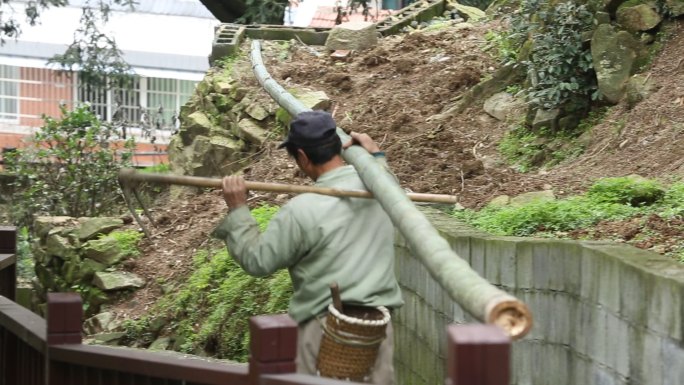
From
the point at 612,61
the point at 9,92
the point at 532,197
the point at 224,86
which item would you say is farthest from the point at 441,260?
the point at 9,92

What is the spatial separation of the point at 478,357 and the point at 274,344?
3.48 feet

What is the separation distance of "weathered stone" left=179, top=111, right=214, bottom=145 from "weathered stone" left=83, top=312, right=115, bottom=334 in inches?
103

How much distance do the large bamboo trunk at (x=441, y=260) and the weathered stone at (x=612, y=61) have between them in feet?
14.8

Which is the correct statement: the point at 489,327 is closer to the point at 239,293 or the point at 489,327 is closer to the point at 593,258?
the point at 593,258

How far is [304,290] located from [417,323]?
268cm

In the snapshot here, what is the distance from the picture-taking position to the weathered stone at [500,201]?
8.55 m

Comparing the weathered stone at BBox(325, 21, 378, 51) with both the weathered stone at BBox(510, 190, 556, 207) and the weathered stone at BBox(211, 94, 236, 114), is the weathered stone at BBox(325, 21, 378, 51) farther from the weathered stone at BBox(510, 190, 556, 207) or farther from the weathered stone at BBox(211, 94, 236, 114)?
the weathered stone at BBox(510, 190, 556, 207)

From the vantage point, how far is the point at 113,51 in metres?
20.9

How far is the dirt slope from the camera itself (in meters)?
8.86

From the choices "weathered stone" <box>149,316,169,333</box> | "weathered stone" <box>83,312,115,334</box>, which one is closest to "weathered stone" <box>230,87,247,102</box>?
"weathered stone" <box>83,312,115,334</box>

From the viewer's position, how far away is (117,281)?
11.4m

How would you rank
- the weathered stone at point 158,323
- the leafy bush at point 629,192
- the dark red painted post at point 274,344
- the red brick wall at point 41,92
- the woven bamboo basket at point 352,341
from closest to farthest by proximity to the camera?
1. the dark red painted post at point 274,344
2. the woven bamboo basket at point 352,341
3. the leafy bush at point 629,192
4. the weathered stone at point 158,323
5. the red brick wall at point 41,92

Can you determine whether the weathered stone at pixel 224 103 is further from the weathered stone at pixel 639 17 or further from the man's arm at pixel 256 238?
the man's arm at pixel 256 238

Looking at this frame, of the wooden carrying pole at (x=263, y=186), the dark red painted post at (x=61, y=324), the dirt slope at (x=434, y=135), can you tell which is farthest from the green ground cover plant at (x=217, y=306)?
the dark red painted post at (x=61, y=324)
